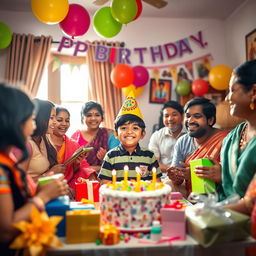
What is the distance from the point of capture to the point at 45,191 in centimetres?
153

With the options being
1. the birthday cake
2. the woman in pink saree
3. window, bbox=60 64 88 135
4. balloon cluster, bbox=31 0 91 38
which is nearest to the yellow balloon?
window, bbox=60 64 88 135

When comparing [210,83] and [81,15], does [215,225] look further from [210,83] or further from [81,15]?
[210,83]

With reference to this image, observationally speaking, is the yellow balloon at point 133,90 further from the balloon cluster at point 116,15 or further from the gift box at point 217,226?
the gift box at point 217,226

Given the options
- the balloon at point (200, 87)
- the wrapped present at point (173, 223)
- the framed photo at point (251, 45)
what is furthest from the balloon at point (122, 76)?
the wrapped present at point (173, 223)

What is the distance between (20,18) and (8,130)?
4929mm

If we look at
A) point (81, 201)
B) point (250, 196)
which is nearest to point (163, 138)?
point (81, 201)

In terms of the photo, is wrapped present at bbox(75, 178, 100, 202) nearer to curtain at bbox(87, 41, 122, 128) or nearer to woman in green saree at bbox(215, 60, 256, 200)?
woman in green saree at bbox(215, 60, 256, 200)

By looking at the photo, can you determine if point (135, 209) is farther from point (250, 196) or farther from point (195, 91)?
point (195, 91)

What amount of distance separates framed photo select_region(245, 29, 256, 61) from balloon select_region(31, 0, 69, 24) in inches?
112

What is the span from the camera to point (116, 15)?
12.9ft

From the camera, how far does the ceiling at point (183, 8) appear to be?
5.41m

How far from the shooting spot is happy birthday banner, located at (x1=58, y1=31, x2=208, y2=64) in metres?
5.73

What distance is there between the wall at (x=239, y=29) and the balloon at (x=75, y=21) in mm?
2594

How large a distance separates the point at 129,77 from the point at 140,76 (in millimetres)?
282
